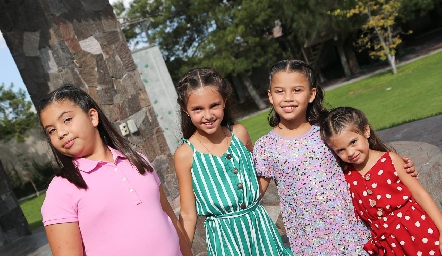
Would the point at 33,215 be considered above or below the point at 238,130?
below

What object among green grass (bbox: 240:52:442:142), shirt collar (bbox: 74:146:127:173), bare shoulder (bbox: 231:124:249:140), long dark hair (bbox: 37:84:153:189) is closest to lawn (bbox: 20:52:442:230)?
green grass (bbox: 240:52:442:142)

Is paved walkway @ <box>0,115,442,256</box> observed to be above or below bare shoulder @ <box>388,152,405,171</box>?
below

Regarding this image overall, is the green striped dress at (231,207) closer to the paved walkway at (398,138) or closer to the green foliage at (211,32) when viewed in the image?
the paved walkway at (398,138)

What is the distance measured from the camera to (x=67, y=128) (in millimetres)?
1670

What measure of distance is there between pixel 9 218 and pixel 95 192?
18.2 feet

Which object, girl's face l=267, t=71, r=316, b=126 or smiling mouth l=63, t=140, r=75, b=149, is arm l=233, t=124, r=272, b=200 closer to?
girl's face l=267, t=71, r=316, b=126

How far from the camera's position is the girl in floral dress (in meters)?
2.12

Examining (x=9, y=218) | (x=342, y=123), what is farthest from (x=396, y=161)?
(x=9, y=218)

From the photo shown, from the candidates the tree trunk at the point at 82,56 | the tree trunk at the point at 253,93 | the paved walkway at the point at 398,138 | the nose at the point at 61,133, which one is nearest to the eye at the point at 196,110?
the nose at the point at 61,133

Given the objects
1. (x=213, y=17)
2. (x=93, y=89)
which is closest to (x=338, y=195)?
(x=93, y=89)

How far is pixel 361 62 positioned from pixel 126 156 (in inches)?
836

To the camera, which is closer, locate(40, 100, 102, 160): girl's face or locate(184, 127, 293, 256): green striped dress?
locate(40, 100, 102, 160): girl's face

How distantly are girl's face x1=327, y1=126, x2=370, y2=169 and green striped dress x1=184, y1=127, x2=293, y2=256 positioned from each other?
41cm

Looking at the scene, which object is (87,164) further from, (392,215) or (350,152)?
(392,215)
